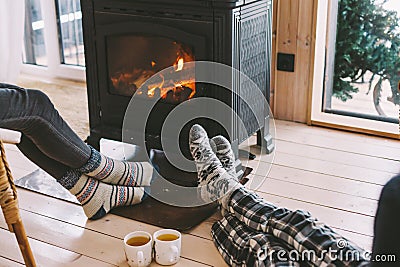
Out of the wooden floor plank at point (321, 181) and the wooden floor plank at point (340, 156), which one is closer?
the wooden floor plank at point (321, 181)

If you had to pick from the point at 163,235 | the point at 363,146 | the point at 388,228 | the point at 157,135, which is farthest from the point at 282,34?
the point at 388,228

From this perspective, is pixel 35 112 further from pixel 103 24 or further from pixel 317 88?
pixel 317 88

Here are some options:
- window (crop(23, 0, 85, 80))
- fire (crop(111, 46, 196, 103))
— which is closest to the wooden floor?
fire (crop(111, 46, 196, 103))

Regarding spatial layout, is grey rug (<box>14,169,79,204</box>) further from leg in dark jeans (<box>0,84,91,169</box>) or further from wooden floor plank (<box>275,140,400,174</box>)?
wooden floor plank (<box>275,140,400,174</box>)

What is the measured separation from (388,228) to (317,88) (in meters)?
1.92

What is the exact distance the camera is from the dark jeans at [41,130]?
1.89 metres

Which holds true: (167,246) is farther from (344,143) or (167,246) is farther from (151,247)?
(344,143)

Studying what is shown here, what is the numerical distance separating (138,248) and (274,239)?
1.40ft

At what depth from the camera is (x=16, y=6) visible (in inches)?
134

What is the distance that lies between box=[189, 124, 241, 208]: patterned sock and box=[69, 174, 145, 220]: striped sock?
263 mm

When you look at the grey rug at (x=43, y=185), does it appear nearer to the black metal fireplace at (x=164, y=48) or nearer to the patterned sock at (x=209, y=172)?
the black metal fireplace at (x=164, y=48)

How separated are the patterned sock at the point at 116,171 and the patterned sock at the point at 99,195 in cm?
2

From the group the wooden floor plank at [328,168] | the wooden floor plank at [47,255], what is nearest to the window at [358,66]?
the wooden floor plank at [328,168]

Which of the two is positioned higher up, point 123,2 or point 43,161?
point 123,2
